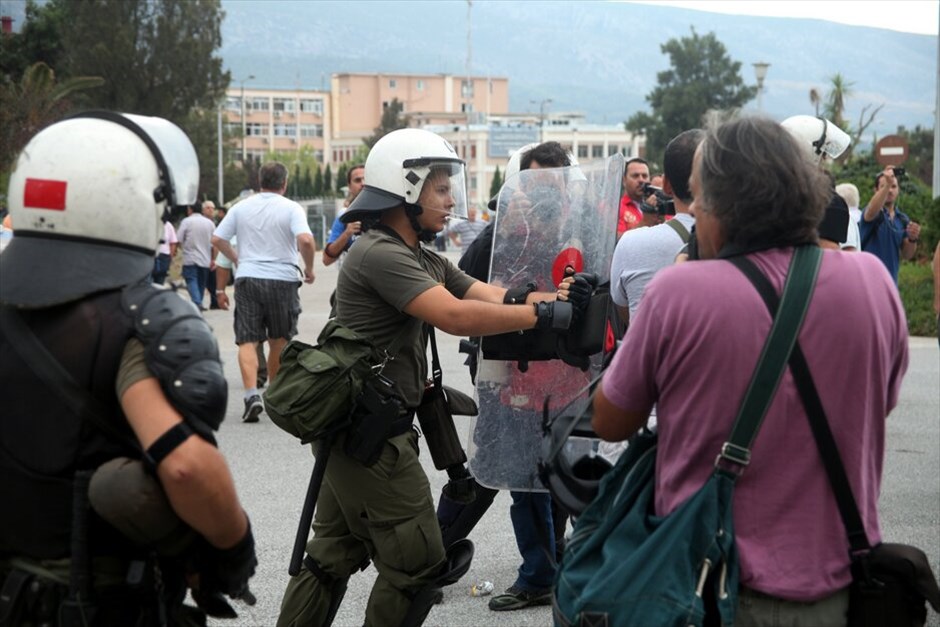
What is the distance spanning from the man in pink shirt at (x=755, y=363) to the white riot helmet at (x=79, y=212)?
1.07m


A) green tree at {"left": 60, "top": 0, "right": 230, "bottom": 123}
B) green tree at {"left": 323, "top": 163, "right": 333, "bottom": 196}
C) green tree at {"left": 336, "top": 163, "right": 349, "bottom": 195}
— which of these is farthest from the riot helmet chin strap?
green tree at {"left": 323, "top": 163, "right": 333, "bottom": 196}

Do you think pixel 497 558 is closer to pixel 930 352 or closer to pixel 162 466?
pixel 162 466

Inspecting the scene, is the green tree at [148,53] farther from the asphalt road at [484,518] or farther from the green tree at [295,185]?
the asphalt road at [484,518]

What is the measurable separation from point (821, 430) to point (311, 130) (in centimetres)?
17181

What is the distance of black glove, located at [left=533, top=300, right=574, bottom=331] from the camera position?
3.88m

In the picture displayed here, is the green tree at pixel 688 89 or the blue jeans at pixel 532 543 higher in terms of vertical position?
the green tree at pixel 688 89

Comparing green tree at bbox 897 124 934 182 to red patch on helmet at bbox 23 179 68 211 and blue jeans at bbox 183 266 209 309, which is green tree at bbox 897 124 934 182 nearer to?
blue jeans at bbox 183 266 209 309

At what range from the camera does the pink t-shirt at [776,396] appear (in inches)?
95.2

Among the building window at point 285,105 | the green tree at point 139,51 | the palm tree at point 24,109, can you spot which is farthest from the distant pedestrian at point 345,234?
the building window at point 285,105

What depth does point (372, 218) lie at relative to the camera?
4.21 m

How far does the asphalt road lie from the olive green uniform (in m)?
1.02

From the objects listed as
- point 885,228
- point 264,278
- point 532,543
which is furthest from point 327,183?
point 532,543

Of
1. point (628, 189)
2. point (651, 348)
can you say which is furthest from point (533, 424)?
point (628, 189)

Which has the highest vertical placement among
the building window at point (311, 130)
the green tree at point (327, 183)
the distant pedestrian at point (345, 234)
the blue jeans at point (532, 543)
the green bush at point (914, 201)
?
the distant pedestrian at point (345, 234)
